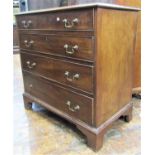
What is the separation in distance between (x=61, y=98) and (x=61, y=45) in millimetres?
392

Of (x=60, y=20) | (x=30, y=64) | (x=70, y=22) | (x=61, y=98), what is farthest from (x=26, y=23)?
(x=61, y=98)

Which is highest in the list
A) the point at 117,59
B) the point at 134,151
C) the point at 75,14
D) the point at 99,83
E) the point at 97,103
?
the point at 75,14

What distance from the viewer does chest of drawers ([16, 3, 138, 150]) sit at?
1140mm

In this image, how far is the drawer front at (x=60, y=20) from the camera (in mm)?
1109

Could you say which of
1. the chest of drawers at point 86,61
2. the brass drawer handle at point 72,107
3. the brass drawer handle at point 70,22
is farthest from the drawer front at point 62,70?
the brass drawer handle at point 70,22

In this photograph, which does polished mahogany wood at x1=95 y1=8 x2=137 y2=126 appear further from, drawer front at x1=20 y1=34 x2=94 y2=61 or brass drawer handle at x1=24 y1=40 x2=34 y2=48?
brass drawer handle at x1=24 y1=40 x2=34 y2=48

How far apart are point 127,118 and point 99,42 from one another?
0.78 metres

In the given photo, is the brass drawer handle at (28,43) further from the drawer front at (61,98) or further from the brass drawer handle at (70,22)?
the brass drawer handle at (70,22)

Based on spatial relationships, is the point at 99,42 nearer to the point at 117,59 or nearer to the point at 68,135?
the point at 117,59

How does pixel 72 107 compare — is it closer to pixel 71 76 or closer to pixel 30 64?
pixel 71 76

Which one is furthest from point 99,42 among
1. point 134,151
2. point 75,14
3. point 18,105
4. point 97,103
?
point 18,105

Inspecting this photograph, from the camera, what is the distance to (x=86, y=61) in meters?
1.18
